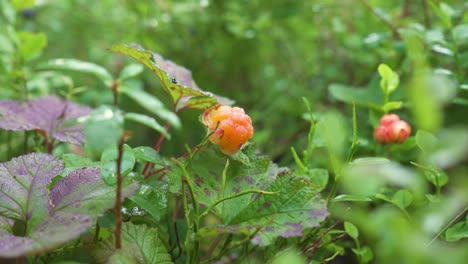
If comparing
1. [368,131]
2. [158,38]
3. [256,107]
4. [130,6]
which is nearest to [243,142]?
[368,131]

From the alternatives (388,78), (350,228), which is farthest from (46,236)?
(388,78)

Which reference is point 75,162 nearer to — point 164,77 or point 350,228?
point 164,77

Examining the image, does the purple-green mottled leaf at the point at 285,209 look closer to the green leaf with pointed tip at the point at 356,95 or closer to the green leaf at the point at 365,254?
the green leaf at the point at 365,254

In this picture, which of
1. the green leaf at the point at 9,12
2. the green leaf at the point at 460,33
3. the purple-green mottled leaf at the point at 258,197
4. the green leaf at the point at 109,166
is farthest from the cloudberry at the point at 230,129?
the green leaf at the point at 9,12

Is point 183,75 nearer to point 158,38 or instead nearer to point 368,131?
point 368,131

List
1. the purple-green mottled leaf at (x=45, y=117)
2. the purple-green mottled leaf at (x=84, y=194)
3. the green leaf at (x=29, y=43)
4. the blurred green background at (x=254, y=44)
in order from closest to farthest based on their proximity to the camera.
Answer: the purple-green mottled leaf at (x=84, y=194) → the purple-green mottled leaf at (x=45, y=117) → the green leaf at (x=29, y=43) → the blurred green background at (x=254, y=44)
